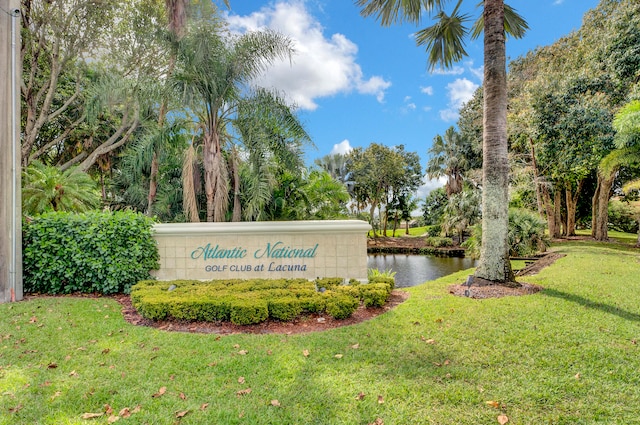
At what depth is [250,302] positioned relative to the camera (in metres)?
5.28

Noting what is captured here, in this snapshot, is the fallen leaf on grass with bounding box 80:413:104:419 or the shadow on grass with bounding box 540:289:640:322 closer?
the fallen leaf on grass with bounding box 80:413:104:419

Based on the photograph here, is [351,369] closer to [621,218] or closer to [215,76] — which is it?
[215,76]

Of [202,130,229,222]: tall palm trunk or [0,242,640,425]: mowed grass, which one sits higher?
[202,130,229,222]: tall palm trunk

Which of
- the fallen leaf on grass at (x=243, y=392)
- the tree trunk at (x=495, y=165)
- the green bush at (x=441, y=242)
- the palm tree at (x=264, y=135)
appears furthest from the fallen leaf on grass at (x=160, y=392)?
the green bush at (x=441, y=242)

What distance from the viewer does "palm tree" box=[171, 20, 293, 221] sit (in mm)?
8422

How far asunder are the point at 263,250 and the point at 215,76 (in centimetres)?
445

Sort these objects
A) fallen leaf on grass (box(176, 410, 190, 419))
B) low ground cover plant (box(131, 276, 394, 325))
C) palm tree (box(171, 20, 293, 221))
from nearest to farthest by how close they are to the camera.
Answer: fallen leaf on grass (box(176, 410, 190, 419))
low ground cover plant (box(131, 276, 394, 325))
palm tree (box(171, 20, 293, 221))

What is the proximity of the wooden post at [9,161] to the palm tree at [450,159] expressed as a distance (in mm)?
27207

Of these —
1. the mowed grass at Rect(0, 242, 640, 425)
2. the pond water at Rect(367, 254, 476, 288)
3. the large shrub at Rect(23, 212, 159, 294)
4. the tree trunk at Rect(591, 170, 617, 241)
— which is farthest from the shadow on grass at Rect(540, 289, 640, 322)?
the tree trunk at Rect(591, 170, 617, 241)

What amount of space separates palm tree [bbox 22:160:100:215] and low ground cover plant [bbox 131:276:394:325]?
4.67 meters

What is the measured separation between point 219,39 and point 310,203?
5593mm

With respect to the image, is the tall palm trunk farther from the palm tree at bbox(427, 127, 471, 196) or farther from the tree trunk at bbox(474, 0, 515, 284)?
the palm tree at bbox(427, 127, 471, 196)

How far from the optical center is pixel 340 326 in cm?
508

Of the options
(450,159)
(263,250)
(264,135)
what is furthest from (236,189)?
(450,159)
